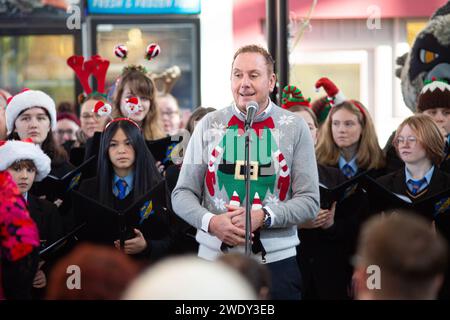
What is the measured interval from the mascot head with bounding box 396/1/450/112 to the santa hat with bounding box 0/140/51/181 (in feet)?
8.51

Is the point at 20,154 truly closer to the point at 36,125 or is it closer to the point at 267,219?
the point at 36,125

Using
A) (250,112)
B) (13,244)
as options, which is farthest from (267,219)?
(13,244)

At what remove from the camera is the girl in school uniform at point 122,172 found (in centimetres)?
388

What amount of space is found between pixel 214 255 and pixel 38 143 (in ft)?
4.85

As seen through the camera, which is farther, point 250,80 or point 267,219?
point 250,80

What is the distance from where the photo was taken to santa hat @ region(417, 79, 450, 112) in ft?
15.4

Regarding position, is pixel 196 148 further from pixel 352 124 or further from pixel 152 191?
pixel 352 124

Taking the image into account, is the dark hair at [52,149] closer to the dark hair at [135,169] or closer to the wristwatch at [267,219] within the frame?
the dark hair at [135,169]

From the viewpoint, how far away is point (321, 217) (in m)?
4.02

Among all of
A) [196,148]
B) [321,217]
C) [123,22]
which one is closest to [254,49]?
[196,148]

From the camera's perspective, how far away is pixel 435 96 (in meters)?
4.70

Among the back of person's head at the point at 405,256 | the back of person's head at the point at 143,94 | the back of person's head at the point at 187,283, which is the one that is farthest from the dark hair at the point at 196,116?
the back of person's head at the point at 187,283

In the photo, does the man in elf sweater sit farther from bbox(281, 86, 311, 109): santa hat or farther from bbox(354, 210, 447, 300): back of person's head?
bbox(281, 86, 311, 109): santa hat

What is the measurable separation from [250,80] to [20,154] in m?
1.00
